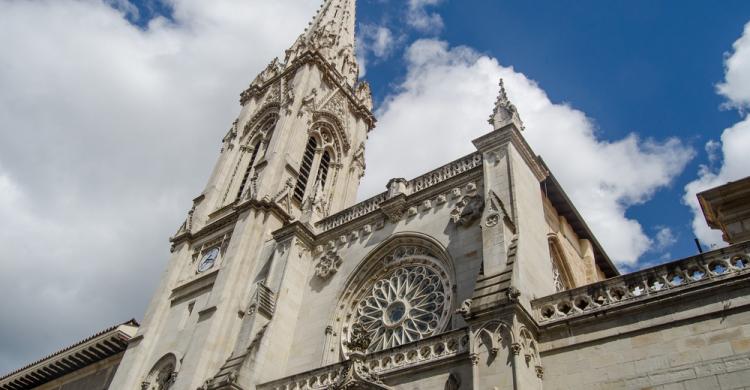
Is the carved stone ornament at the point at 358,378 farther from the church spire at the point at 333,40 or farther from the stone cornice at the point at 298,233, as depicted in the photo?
the church spire at the point at 333,40

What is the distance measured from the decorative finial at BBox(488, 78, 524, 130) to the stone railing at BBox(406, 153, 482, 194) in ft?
3.54

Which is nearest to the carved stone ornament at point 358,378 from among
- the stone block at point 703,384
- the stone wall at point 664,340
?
the stone wall at point 664,340

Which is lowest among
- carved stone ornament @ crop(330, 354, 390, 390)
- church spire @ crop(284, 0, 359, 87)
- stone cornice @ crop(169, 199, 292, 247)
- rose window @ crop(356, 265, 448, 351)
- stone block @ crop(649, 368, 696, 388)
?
stone block @ crop(649, 368, 696, 388)

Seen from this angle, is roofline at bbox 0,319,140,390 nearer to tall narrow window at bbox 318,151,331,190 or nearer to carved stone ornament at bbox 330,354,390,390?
tall narrow window at bbox 318,151,331,190

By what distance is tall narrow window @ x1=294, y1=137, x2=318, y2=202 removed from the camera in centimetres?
2544

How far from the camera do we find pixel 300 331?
1752cm

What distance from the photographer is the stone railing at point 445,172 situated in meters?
17.4

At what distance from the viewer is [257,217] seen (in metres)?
21.8

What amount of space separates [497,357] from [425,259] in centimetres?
594

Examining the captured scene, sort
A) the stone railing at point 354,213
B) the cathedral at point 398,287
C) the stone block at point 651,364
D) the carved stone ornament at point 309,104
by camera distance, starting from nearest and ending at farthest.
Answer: the stone block at point 651,364, the cathedral at point 398,287, the stone railing at point 354,213, the carved stone ornament at point 309,104

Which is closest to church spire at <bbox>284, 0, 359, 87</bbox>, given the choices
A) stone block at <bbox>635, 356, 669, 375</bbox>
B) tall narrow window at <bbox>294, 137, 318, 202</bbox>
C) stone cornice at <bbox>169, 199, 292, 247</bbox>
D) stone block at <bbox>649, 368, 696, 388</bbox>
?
tall narrow window at <bbox>294, 137, 318, 202</bbox>

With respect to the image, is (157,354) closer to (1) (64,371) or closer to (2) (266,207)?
(2) (266,207)

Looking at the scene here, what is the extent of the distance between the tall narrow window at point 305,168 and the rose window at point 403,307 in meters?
9.06

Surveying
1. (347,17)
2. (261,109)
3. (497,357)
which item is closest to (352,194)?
(261,109)
